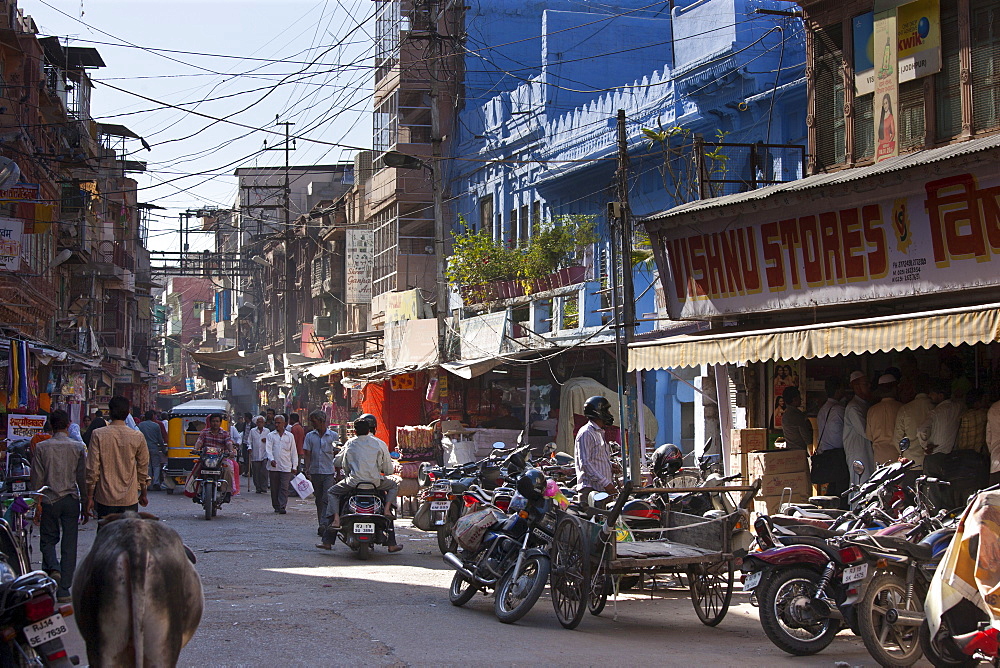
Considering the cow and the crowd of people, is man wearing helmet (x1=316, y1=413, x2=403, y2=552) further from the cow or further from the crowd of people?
the cow

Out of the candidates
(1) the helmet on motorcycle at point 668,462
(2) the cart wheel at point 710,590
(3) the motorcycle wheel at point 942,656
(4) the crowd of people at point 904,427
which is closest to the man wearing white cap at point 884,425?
(4) the crowd of people at point 904,427

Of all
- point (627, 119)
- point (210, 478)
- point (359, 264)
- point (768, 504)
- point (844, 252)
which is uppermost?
point (627, 119)

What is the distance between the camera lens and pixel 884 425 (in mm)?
13133

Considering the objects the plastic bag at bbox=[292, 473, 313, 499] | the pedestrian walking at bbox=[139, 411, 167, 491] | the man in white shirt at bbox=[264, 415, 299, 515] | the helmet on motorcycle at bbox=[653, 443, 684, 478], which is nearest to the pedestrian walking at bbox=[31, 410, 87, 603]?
the plastic bag at bbox=[292, 473, 313, 499]

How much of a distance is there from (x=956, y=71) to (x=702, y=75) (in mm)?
8808

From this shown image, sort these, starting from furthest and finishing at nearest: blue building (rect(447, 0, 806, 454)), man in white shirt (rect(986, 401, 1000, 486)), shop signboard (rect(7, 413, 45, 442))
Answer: blue building (rect(447, 0, 806, 454))
shop signboard (rect(7, 413, 45, 442))
man in white shirt (rect(986, 401, 1000, 486))

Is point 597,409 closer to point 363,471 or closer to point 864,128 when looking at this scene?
point 363,471

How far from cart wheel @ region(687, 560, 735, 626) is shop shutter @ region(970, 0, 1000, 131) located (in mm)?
6819

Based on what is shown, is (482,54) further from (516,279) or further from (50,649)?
(50,649)

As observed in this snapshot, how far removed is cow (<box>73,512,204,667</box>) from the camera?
569cm

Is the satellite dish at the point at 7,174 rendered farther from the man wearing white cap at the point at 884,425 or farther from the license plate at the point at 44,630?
the license plate at the point at 44,630

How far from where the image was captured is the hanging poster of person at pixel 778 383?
16062 millimetres

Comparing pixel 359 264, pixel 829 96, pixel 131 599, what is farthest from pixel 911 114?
pixel 359 264

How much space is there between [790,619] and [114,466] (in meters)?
6.59
